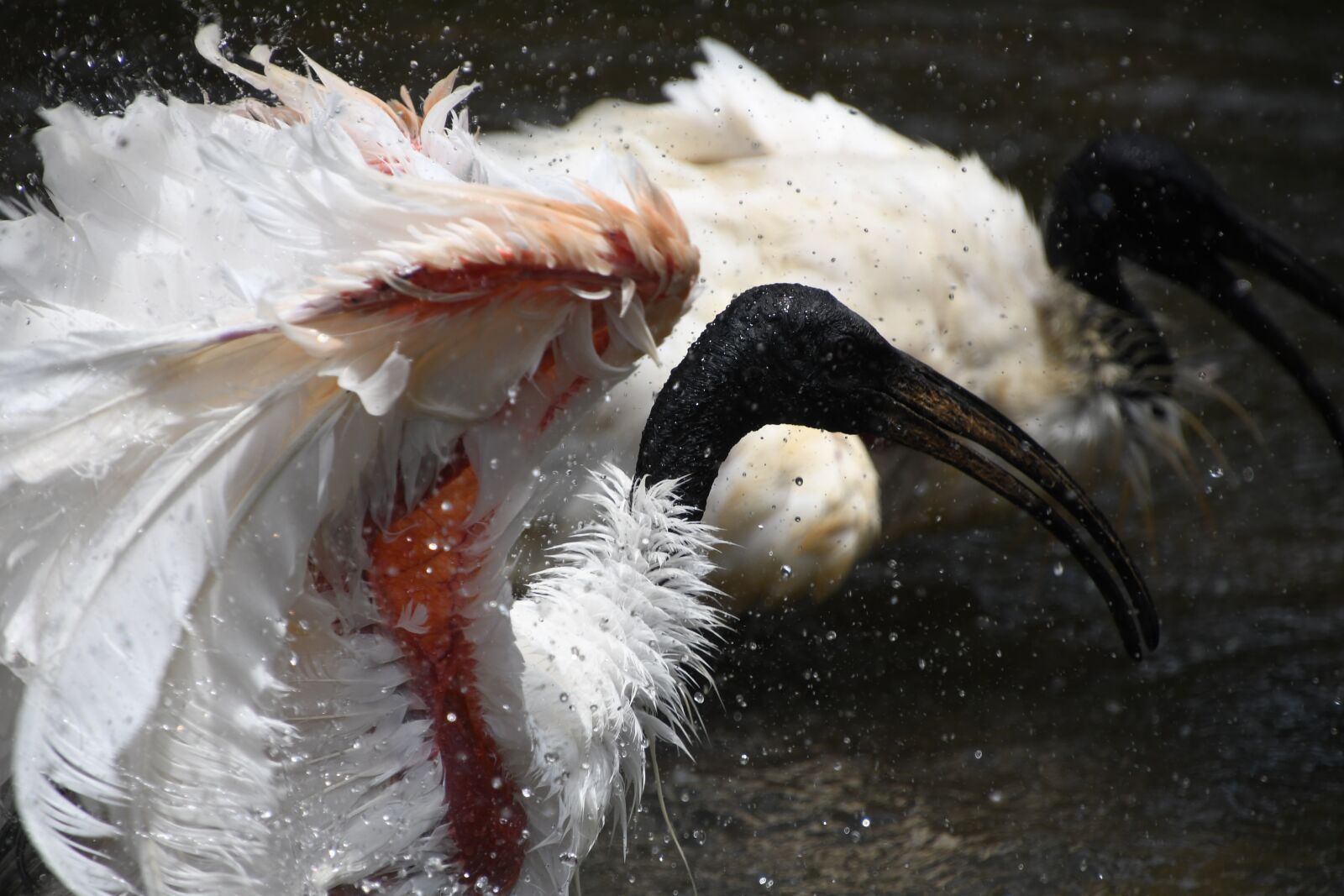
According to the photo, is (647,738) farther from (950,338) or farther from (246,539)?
(950,338)

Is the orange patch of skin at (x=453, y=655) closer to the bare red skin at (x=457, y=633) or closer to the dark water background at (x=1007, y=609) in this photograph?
the bare red skin at (x=457, y=633)

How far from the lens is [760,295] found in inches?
102

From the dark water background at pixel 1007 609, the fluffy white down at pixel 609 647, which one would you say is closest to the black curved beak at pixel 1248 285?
the dark water background at pixel 1007 609

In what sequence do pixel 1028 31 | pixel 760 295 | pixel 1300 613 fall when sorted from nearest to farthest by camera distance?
pixel 760 295
pixel 1300 613
pixel 1028 31

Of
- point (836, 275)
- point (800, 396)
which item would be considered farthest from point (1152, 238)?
point (800, 396)

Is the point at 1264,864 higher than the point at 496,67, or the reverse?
the point at 496,67

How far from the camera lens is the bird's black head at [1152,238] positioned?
13.4 feet

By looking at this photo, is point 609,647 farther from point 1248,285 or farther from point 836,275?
point 1248,285

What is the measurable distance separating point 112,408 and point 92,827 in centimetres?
56

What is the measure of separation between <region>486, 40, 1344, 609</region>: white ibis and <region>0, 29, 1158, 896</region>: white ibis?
0.77m

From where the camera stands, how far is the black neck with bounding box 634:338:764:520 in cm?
255

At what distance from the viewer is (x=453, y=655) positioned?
7.57 ft

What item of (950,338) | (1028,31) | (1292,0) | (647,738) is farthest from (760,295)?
(1292,0)

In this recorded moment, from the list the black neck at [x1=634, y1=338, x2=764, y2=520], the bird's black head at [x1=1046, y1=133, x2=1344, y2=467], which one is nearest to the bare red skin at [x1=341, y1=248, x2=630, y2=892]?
the black neck at [x1=634, y1=338, x2=764, y2=520]
